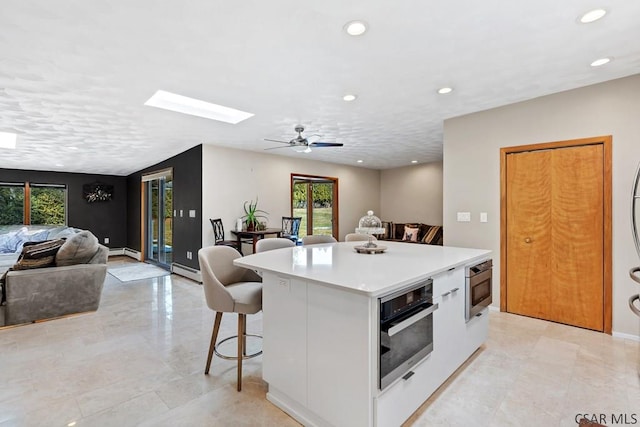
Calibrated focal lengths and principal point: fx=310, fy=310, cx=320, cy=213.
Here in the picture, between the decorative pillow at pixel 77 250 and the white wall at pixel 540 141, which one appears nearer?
the white wall at pixel 540 141

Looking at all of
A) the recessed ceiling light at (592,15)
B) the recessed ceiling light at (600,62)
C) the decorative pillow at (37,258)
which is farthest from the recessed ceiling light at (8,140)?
the recessed ceiling light at (600,62)

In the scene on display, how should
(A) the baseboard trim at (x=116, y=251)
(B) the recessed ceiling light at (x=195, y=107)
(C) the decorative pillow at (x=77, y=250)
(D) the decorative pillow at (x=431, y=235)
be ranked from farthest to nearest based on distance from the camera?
1. (A) the baseboard trim at (x=116, y=251)
2. (D) the decorative pillow at (x=431, y=235)
3. (C) the decorative pillow at (x=77, y=250)
4. (B) the recessed ceiling light at (x=195, y=107)

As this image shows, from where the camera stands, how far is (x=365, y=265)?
2.00 metres

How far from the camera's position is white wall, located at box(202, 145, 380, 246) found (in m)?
5.46

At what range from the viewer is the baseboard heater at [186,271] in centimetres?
543

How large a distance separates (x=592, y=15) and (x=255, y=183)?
520 cm

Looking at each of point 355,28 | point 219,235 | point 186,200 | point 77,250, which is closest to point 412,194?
point 219,235

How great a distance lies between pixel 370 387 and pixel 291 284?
26.8 inches

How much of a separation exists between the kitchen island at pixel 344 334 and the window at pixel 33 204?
8.52 meters

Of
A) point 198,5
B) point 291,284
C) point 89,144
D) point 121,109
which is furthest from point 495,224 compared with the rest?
point 89,144

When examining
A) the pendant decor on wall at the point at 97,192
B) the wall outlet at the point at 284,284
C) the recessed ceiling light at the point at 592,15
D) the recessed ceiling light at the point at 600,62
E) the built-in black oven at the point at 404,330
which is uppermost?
the recessed ceiling light at the point at 600,62

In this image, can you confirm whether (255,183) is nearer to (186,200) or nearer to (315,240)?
(186,200)

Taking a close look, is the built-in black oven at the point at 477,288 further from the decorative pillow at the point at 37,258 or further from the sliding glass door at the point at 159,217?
the sliding glass door at the point at 159,217

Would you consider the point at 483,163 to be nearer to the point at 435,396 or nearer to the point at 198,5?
the point at 435,396
